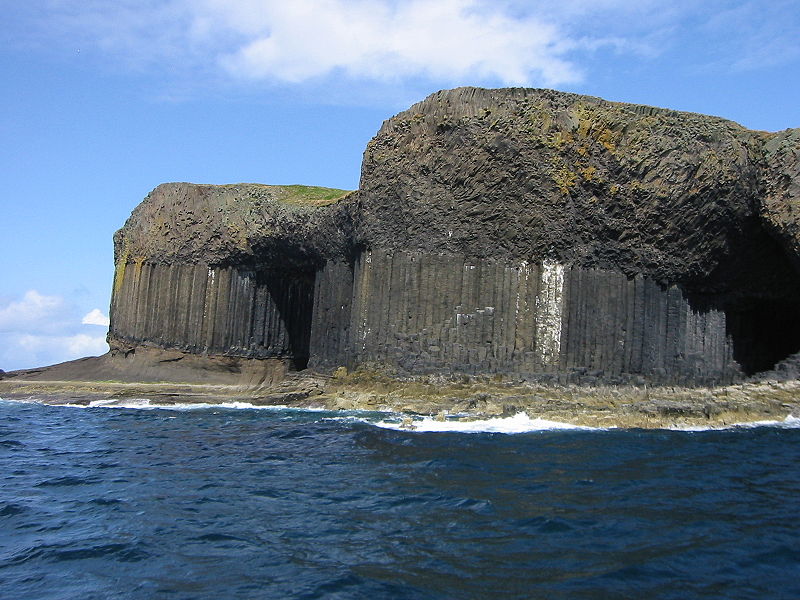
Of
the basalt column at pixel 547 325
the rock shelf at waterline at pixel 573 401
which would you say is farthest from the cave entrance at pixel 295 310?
the basalt column at pixel 547 325

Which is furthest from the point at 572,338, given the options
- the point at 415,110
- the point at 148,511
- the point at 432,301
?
the point at 148,511

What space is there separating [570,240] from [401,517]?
13.4 metres

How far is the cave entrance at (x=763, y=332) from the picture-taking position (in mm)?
23438

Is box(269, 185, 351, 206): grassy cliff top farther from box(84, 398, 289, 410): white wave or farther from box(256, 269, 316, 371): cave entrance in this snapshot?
box(84, 398, 289, 410): white wave

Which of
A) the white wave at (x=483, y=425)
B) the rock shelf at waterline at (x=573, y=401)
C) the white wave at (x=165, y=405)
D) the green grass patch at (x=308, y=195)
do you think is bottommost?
the white wave at (x=165, y=405)

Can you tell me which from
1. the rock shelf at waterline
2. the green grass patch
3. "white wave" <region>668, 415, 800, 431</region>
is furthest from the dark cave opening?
the green grass patch

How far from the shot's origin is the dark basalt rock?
70.0 feet

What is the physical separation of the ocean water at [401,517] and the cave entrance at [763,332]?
22.3ft

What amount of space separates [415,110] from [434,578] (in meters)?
17.8

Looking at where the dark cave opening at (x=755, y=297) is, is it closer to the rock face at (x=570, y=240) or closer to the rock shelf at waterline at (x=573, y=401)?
the rock face at (x=570, y=240)

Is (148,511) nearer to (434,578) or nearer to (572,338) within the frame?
(434,578)

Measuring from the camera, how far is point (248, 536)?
916cm

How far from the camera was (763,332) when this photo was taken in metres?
24.4

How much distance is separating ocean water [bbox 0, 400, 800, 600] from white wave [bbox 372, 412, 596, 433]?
3.71 feet
